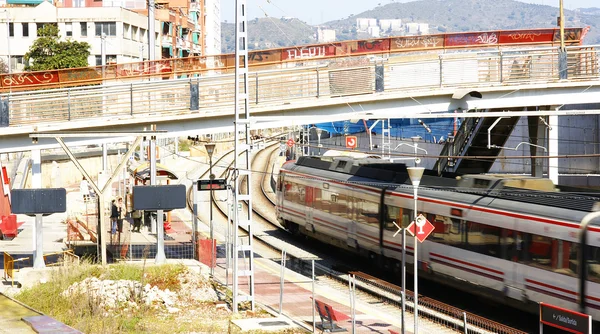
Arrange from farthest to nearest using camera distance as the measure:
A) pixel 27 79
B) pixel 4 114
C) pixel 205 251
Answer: pixel 27 79
pixel 205 251
pixel 4 114

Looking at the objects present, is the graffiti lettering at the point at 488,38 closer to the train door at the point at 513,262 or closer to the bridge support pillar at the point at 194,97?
the bridge support pillar at the point at 194,97

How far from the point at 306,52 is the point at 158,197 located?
7.94m

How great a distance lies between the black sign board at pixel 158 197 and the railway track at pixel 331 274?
5.75 feet

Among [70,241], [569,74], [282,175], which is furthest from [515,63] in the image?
[70,241]

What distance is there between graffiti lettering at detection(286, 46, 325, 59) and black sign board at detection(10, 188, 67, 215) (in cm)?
906

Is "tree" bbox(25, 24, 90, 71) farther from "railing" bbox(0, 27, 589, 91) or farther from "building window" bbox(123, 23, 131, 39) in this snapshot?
"railing" bbox(0, 27, 589, 91)

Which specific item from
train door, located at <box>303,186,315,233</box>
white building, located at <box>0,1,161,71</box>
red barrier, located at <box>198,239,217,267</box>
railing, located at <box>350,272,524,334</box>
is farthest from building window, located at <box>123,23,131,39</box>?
railing, located at <box>350,272,524,334</box>

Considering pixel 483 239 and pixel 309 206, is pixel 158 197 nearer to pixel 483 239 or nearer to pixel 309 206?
pixel 309 206

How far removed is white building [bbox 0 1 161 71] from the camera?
220ft

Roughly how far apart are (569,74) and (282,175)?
11.9 m

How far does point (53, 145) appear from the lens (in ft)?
80.1

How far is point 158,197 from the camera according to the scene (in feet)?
80.4

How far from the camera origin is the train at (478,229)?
17406 mm

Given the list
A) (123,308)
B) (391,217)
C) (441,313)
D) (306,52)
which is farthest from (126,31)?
(441,313)
